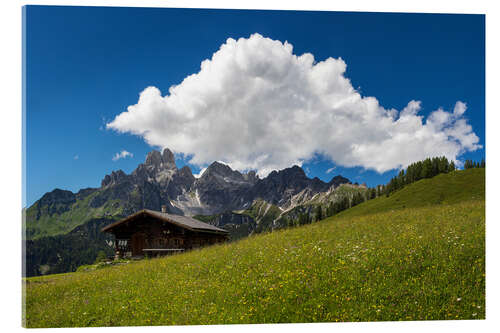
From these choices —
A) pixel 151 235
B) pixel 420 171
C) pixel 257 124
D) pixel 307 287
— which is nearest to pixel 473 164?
pixel 420 171

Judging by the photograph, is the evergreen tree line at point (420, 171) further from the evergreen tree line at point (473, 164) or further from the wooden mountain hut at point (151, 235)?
the wooden mountain hut at point (151, 235)

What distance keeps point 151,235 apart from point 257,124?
37.6 ft

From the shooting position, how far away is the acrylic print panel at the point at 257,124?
8.33 meters

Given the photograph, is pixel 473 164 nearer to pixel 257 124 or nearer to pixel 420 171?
pixel 420 171

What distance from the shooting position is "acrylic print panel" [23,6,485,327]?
27.3 ft

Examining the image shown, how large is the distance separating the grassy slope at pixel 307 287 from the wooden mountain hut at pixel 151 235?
23.0 ft

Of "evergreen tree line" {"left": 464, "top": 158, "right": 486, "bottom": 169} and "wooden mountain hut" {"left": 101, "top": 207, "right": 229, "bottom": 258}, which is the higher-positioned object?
"evergreen tree line" {"left": 464, "top": 158, "right": 486, "bottom": 169}

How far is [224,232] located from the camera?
76.7 ft

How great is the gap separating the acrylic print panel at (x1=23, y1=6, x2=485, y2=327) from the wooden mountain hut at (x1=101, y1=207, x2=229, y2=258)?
594 cm

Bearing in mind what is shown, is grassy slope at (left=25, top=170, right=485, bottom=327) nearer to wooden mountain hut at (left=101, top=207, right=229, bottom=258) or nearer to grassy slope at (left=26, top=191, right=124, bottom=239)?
grassy slope at (left=26, top=191, right=124, bottom=239)

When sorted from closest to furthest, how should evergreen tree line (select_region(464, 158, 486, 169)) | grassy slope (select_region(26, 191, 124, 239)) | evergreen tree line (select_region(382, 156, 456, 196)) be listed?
grassy slope (select_region(26, 191, 124, 239)), evergreen tree line (select_region(464, 158, 486, 169)), evergreen tree line (select_region(382, 156, 456, 196))

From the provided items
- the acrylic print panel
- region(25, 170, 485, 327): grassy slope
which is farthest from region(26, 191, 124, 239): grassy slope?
region(25, 170, 485, 327): grassy slope
